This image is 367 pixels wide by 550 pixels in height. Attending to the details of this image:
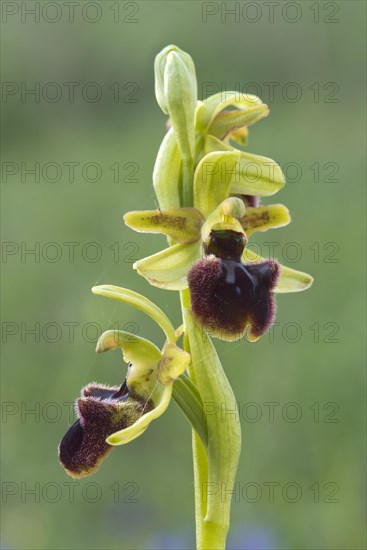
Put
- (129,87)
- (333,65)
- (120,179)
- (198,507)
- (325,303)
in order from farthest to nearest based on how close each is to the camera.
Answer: (129,87) < (333,65) < (120,179) < (325,303) < (198,507)

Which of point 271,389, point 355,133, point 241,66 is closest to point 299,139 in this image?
point 355,133

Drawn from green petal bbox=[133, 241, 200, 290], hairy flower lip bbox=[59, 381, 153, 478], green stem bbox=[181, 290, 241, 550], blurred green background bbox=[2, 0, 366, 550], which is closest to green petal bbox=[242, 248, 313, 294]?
green petal bbox=[133, 241, 200, 290]

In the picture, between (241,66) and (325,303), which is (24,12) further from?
(325,303)

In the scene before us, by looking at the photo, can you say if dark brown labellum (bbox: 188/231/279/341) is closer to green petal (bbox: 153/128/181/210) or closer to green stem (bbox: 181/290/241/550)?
green stem (bbox: 181/290/241/550)

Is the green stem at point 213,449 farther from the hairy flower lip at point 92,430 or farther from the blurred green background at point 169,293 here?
the blurred green background at point 169,293

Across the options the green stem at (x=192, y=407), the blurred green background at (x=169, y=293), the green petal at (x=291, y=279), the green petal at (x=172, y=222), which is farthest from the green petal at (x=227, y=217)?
the blurred green background at (x=169, y=293)
